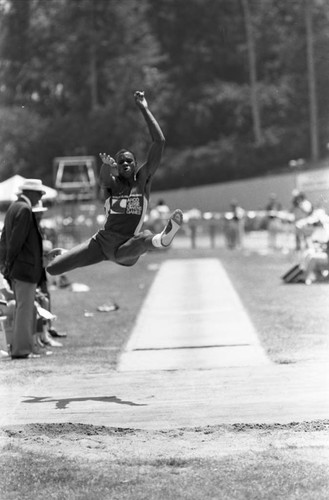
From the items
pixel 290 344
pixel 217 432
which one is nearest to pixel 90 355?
pixel 290 344

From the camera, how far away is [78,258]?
36.7 ft

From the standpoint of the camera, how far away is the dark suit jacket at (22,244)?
41.8ft

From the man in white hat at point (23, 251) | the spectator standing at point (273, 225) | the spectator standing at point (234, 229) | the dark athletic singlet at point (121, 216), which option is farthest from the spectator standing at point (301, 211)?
the dark athletic singlet at point (121, 216)

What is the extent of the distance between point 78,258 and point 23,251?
70.5 inches

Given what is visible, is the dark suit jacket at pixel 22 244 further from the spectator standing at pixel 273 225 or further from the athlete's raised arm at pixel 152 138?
the spectator standing at pixel 273 225

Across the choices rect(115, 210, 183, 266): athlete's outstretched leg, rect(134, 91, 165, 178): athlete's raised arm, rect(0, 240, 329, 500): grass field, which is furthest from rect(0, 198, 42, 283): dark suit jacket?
rect(134, 91, 165, 178): athlete's raised arm

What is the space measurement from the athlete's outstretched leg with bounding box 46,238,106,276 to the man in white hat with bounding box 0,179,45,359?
158 cm

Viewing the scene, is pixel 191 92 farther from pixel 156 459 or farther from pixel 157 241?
pixel 156 459

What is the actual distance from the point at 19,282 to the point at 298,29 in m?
52.3

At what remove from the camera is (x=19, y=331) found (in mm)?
13039

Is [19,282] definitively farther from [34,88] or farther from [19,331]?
[34,88]

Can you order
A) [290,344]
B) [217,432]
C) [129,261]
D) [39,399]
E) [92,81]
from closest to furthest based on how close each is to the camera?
1. [217,432]
2. [39,399]
3. [129,261]
4. [290,344]
5. [92,81]

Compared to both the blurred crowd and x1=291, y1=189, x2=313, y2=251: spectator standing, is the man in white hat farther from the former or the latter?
x1=291, y1=189, x2=313, y2=251: spectator standing

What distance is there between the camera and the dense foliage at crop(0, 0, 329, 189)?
43.2 m
